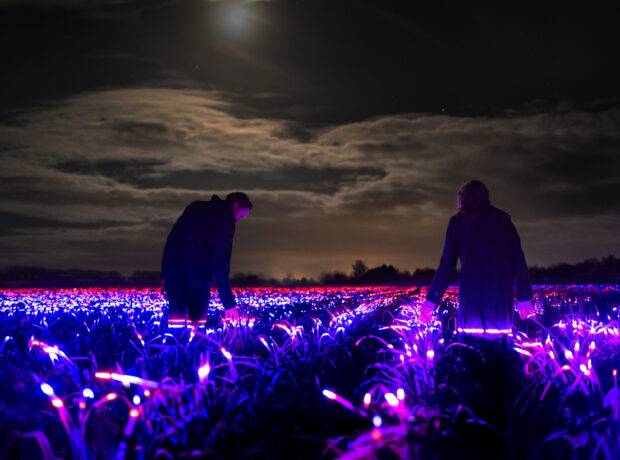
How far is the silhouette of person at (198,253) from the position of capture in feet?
23.8

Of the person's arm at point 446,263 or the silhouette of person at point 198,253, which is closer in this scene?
the person's arm at point 446,263

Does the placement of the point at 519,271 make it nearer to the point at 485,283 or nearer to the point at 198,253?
the point at 485,283

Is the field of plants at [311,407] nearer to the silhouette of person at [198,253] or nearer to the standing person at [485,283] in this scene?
the standing person at [485,283]

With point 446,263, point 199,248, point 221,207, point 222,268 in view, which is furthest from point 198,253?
point 446,263

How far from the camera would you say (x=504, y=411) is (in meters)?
4.88

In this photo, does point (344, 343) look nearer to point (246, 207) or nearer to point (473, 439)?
point (246, 207)

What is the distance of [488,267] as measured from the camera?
5.49m

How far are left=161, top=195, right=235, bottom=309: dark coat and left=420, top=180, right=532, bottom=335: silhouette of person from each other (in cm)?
268

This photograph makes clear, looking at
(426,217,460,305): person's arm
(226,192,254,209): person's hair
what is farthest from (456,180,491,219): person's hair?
(226,192,254,209): person's hair

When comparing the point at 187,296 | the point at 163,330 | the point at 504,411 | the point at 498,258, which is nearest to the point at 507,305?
the point at 498,258

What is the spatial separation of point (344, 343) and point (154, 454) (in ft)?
17.1

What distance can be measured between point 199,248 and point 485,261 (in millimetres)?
3183

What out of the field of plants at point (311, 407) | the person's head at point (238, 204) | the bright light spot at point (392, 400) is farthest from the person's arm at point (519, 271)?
the person's head at point (238, 204)

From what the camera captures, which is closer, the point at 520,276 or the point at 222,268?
the point at 520,276
